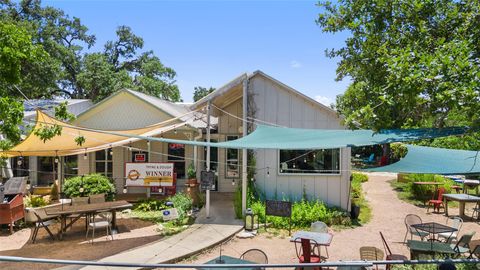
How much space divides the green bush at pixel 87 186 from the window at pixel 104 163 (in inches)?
124

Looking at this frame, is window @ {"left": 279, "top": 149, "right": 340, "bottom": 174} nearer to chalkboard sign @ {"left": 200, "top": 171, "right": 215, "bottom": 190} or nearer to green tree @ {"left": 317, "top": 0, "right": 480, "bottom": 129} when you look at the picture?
chalkboard sign @ {"left": 200, "top": 171, "right": 215, "bottom": 190}

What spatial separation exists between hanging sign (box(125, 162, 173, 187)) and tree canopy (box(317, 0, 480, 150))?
7.81m

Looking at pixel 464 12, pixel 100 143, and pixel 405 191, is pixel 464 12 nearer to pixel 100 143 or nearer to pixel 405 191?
pixel 100 143

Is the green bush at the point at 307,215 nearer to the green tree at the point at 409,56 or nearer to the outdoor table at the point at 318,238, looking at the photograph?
the outdoor table at the point at 318,238

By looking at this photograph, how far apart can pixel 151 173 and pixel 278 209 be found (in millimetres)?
5356

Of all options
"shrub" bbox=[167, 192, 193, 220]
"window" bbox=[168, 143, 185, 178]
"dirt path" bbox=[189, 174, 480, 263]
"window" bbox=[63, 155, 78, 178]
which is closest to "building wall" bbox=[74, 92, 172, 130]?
"window" bbox=[168, 143, 185, 178]

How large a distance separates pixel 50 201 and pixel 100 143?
3.49 meters

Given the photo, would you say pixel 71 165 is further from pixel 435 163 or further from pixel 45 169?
pixel 435 163

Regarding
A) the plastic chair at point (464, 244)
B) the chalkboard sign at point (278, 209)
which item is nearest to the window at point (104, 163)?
the chalkboard sign at point (278, 209)

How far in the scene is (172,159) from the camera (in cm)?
1744

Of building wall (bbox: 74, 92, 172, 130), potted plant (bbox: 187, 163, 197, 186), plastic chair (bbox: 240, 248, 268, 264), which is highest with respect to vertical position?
building wall (bbox: 74, 92, 172, 130)

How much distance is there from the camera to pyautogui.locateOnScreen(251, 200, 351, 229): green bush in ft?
37.1

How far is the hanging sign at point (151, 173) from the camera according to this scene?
13.8 meters

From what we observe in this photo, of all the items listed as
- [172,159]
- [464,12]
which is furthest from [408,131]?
[172,159]
